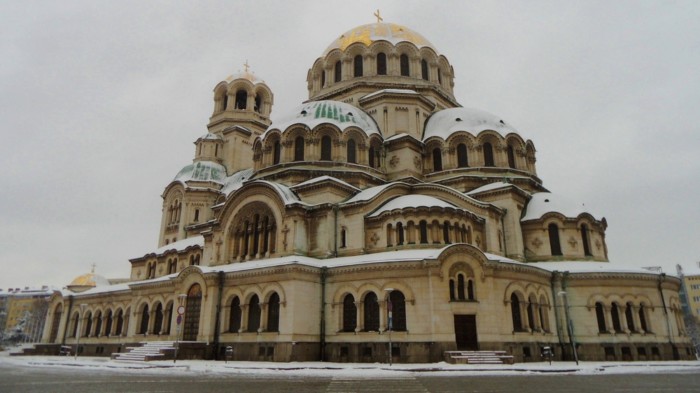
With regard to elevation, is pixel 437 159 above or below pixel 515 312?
above

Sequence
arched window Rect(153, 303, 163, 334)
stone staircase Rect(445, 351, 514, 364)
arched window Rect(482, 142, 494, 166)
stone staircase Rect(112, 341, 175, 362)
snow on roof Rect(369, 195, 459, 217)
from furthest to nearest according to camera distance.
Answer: arched window Rect(482, 142, 494, 166)
arched window Rect(153, 303, 163, 334)
snow on roof Rect(369, 195, 459, 217)
stone staircase Rect(112, 341, 175, 362)
stone staircase Rect(445, 351, 514, 364)

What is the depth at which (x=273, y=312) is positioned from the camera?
2639 cm

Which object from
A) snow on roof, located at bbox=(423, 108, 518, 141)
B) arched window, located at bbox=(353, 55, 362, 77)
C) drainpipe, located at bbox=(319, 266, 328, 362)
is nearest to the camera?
drainpipe, located at bbox=(319, 266, 328, 362)

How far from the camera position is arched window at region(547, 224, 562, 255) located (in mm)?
31766

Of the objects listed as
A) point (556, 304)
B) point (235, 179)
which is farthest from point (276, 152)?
point (556, 304)

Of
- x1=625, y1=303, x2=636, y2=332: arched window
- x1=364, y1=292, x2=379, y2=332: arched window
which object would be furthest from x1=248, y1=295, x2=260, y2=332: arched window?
x1=625, y1=303, x2=636, y2=332: arched window

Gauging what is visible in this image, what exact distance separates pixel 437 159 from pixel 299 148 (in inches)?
408

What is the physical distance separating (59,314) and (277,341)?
98.5 feet

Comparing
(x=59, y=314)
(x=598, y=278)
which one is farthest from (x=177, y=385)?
(x=59, y=314)

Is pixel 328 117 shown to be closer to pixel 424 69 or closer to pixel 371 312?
pixel 424 69

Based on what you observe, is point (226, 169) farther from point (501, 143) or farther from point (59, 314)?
point (501, 143)

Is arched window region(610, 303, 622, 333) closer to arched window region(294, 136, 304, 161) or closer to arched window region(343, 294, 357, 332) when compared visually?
arched window region(343, 294, 357, 332)

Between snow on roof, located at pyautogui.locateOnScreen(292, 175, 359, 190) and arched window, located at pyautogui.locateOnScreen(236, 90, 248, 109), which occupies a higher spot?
arched window, located at pyautogui.locateOnScreen(236, 90, 248, 109)

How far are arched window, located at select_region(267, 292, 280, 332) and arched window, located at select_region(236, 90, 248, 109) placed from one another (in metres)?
30.1
